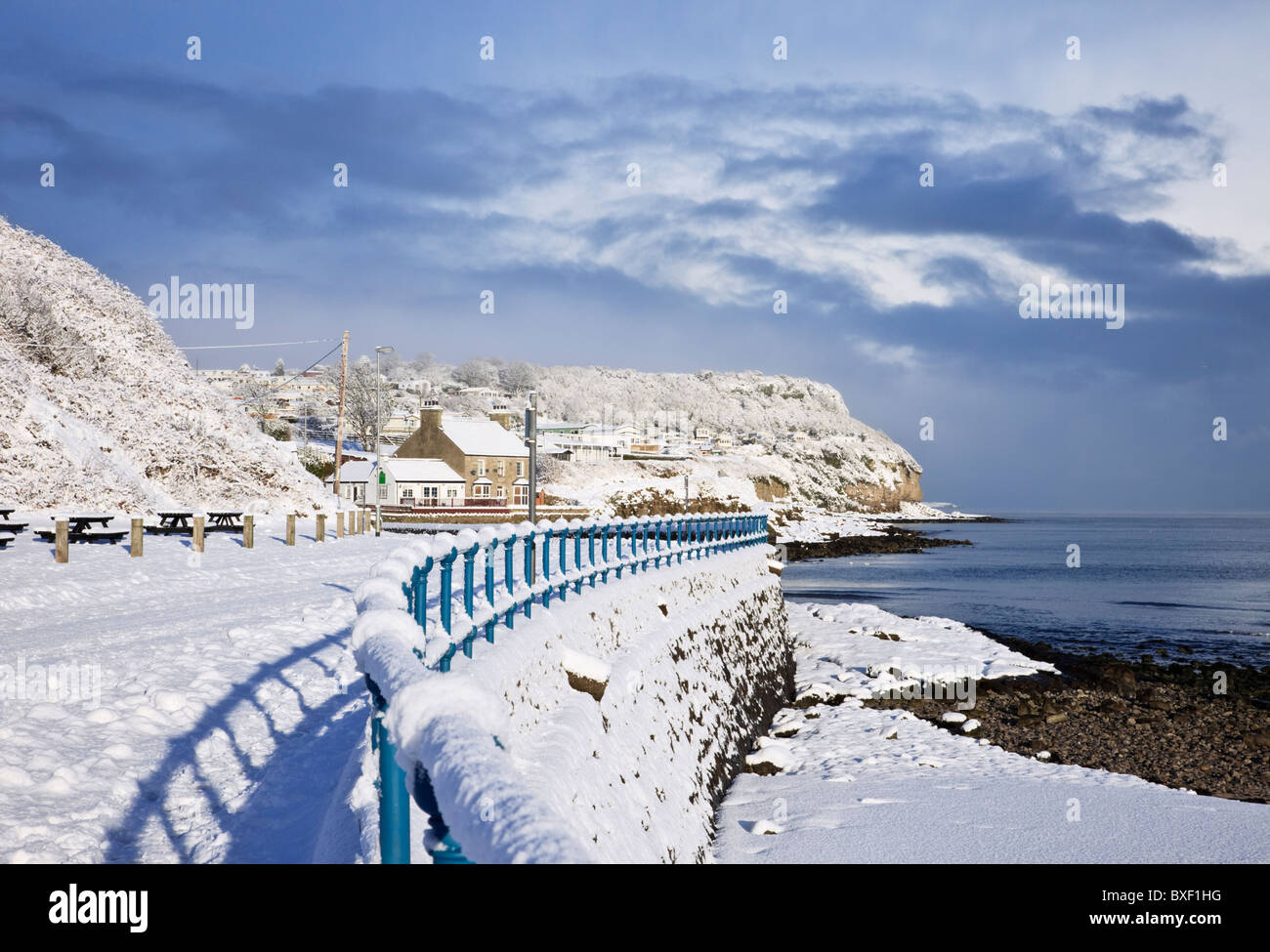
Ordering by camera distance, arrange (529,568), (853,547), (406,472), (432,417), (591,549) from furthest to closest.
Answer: (853,547), (432,417), (406,472), (591,549), (529,568)

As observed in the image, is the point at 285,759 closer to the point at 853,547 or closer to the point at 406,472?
the point at 406,472

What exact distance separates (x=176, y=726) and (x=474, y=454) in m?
64.1

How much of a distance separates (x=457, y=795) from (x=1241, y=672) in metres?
28.0

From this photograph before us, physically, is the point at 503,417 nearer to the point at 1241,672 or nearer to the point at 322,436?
the point at 322,436

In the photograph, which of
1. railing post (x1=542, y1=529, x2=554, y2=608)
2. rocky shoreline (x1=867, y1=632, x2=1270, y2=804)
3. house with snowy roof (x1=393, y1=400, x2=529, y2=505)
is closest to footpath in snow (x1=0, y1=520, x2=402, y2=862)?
railing post (x1=542, y1=529, x2=554, y2=608)

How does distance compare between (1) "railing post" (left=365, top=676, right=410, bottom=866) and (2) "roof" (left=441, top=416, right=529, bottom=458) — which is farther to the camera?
(2) "roof" (left=441, top=416, right=529, bottom=458)

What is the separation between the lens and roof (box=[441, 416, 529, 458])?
70812 millimetres

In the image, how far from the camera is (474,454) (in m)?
70.6

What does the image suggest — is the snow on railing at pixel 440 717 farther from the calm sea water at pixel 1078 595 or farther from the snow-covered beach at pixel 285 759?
the calm sea water at pixel 1078 595

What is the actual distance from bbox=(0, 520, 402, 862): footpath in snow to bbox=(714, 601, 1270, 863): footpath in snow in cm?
531

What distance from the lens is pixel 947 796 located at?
12.2m

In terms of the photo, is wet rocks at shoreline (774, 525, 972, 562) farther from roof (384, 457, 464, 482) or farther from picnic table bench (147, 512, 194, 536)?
picnic table bench (147, 512, 194, 536)


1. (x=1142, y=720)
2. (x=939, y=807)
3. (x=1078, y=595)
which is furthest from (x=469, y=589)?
(x=1078, y=595)
